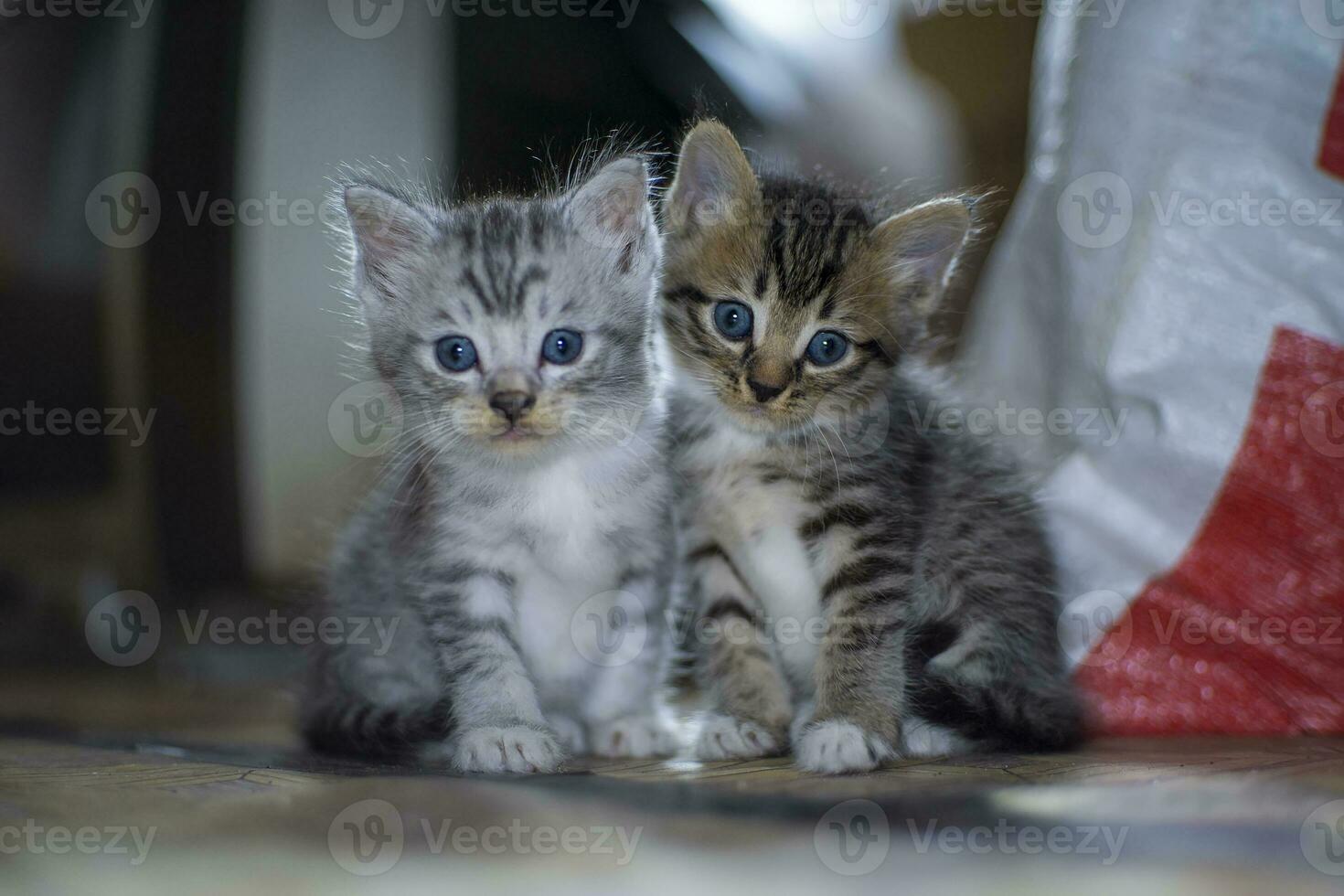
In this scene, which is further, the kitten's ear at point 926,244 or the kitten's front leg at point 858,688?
the kitten's ear at point 926,244

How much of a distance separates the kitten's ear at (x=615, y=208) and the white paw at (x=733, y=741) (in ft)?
2.38

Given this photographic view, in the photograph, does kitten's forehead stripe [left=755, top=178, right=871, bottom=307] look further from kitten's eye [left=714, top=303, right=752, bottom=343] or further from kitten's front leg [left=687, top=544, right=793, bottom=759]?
kitten's front leg [left=687, top=544, right=793, bottom=759]

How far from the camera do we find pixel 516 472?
1.54 meters

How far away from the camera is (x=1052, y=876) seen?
93cm

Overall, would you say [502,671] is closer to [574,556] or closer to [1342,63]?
[574,556]

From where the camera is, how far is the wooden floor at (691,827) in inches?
37.0

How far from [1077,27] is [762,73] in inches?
38.7

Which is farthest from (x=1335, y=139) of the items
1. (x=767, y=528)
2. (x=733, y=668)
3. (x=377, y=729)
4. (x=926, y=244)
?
(x=377, y=729)

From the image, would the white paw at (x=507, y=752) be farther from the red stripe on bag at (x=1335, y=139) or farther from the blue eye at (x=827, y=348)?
the red stripe on bag at (x=1335, y=139)

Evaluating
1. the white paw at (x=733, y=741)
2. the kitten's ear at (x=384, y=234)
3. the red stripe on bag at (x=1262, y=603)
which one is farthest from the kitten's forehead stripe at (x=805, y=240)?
the red stripe on bag at (x=1262, y=603)

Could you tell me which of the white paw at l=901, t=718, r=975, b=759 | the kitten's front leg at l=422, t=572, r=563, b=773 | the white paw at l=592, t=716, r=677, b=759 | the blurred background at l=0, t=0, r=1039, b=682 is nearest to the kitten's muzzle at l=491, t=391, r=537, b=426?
the kitten's front leg at l=422, t=572, r=563, b=773

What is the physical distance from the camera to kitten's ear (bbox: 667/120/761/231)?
1.58 meters

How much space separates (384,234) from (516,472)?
428 mm

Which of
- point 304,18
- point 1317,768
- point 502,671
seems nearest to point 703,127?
point 502,671
